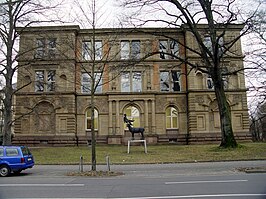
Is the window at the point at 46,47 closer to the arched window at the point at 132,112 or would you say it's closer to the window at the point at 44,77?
the window at the point at 44,77

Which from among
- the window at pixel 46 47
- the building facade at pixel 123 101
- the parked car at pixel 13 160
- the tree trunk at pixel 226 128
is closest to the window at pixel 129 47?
the building facade at pixel 123 101

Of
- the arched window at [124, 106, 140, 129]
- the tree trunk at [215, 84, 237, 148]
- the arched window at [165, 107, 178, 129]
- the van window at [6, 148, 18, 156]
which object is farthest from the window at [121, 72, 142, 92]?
the van window at [6, 148, 18, 156]

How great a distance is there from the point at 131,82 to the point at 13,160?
2712cm

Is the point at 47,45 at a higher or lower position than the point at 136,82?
higher

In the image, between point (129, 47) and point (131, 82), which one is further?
point (129, 47)

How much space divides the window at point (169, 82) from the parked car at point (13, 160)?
90.8 ft

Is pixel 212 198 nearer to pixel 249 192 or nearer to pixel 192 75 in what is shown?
pixel 249 192

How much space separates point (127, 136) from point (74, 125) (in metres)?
6.94

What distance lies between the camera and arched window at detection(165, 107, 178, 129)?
42719 mm

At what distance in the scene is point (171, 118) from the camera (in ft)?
141

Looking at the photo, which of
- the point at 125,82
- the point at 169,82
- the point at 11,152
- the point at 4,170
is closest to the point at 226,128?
the point at 11,152

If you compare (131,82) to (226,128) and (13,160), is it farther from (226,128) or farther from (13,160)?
(13,160)

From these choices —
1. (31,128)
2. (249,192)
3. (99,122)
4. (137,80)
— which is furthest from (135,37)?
(249,192)

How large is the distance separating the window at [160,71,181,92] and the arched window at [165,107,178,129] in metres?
2.73
